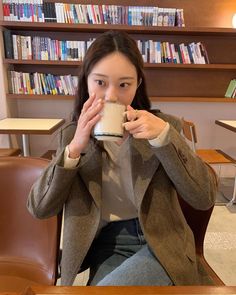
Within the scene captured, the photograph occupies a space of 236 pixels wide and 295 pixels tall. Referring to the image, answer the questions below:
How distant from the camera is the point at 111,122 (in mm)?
676

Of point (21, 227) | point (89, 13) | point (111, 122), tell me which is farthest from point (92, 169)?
point (89, 13)

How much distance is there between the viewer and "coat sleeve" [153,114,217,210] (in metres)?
0.76

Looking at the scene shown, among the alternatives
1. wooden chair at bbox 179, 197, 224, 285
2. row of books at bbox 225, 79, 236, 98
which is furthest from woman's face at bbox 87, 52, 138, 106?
row of books at bbox 225, 79, 236, 98

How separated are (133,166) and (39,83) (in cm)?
239

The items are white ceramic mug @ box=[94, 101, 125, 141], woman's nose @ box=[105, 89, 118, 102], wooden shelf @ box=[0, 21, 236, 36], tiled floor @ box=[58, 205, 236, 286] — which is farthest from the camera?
wooden shelf @ box=[0, 21, 236, 36]

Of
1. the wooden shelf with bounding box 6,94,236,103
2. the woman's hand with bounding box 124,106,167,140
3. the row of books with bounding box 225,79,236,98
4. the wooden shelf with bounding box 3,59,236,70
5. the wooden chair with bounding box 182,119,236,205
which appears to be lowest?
the wooden chair with bounding box 182,119,236,205

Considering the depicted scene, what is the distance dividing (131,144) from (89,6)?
7.74 feet

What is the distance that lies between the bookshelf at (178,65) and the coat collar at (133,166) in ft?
7.12

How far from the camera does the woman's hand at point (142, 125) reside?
708mm

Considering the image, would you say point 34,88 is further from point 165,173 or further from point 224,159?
point 165,173

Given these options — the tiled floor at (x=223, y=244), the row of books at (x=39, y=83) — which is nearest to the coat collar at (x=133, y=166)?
the tiled floor at (x=223, y=244)

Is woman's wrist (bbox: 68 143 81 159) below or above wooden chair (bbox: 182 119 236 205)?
above

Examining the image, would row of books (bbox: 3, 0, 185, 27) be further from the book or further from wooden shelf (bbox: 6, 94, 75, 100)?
wooden shelf (bbox: 6, 94, 75, 100)

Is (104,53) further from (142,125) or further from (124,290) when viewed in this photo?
(124,290)
